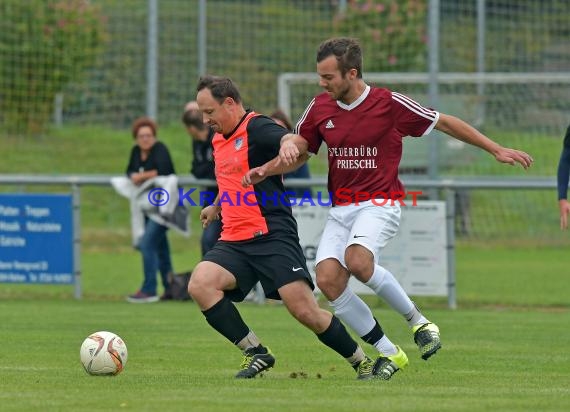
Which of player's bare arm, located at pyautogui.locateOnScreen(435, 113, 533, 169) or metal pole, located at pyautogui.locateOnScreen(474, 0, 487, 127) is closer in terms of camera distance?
player's bare arm, located at pyautogui.locateOnScreen(435, 113, 533, 169)

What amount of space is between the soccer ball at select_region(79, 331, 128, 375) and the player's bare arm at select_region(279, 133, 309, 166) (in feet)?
5.52

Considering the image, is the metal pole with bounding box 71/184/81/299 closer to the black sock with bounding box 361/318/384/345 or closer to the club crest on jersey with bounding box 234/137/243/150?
the club crest on jersey with bounding box 234/137/243/150

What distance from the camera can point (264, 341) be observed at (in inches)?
448

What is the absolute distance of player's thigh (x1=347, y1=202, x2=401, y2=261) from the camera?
8430 millimetres

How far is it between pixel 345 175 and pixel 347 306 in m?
0.84

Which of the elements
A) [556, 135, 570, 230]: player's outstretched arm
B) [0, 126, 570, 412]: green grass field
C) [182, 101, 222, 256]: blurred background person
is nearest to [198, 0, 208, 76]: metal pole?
[0, 126, 570, 412]: green grass field

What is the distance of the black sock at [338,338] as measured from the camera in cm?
845

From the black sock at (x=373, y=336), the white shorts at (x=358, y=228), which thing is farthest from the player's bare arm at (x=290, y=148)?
the black sock at (x=373, y=336)

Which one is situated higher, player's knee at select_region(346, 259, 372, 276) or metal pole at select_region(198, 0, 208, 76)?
metal pole at select_region(198, 0, 208, 76)

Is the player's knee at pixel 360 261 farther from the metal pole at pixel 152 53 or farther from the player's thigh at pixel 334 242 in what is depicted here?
the metal pole at pixel 152 53

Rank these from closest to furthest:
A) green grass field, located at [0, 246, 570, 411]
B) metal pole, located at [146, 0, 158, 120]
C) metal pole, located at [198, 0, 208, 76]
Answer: green grass field, located at [0, 246, 570, 411]
metal pole, located at [146, 0, 158, 120]
metal pole, located at [198, 0, 208, 76]

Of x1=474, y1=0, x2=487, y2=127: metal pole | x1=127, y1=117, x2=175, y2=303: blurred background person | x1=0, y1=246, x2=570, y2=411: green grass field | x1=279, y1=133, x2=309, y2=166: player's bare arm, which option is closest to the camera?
x1=0, y1=246, x2=570, y2=411: green grass field

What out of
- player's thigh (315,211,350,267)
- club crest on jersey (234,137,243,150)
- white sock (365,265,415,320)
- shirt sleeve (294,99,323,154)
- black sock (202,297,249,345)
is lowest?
black sock (202,297,249,345)

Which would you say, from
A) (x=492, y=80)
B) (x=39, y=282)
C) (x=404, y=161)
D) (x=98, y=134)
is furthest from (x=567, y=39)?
(x=39, y=282)
